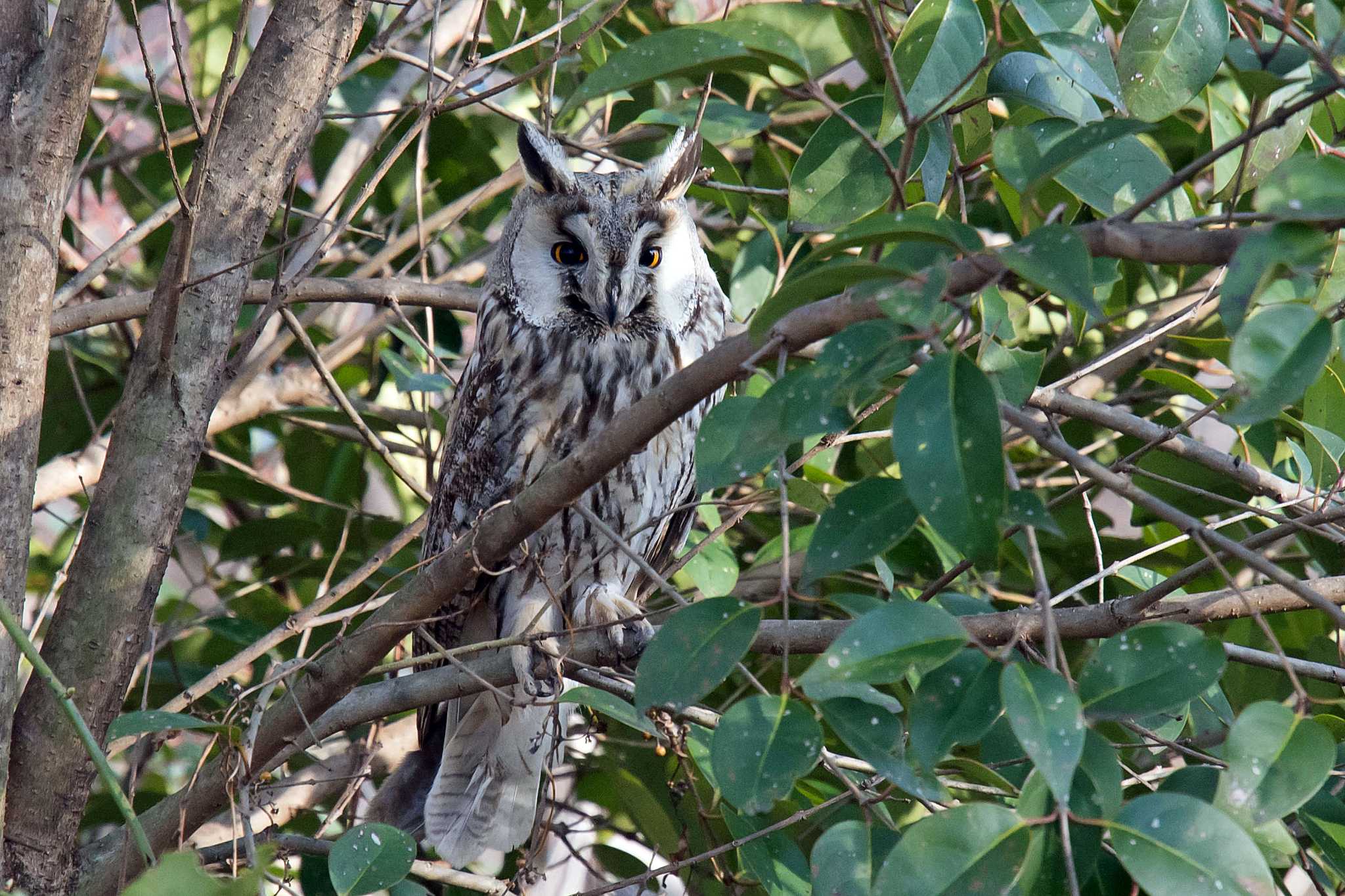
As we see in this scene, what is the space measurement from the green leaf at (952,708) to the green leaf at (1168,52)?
21.4 inches

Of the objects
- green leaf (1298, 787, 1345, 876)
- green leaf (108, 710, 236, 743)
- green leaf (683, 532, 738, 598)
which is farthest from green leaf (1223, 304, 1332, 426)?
green leaf (683, 532, 738, 598)

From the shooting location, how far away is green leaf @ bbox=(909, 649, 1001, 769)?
81 centimetres

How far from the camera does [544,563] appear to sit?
2.08 m

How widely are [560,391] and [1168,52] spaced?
112cm

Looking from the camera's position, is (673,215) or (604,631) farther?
(673,215)

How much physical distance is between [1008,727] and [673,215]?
1.14m

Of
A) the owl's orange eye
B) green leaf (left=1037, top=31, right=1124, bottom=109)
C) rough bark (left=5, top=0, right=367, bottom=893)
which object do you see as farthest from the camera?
the owl's orange eye

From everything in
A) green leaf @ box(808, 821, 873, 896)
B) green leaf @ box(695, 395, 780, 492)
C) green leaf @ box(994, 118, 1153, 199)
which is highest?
green leaf @ box(994, 118, 1153, 199)

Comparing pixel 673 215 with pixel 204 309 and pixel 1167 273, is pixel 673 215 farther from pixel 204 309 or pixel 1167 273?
pixel 1167 273

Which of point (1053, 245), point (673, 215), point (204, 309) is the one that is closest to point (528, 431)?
point (673, 215)

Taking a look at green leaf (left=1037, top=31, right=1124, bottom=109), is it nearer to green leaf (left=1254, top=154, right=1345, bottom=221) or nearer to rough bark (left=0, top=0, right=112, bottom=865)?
green leaf (left=1254, top=154, right=1345, bottom=221)

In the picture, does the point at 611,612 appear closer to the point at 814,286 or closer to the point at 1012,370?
the point at 1012,370

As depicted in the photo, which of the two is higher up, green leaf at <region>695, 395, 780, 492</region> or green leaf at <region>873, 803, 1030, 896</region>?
green leaf at <region>695, 395, 780, 492</region>

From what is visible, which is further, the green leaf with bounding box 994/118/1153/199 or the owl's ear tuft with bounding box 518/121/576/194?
the owl's ear tuft with bounding box 518/121/576/194
